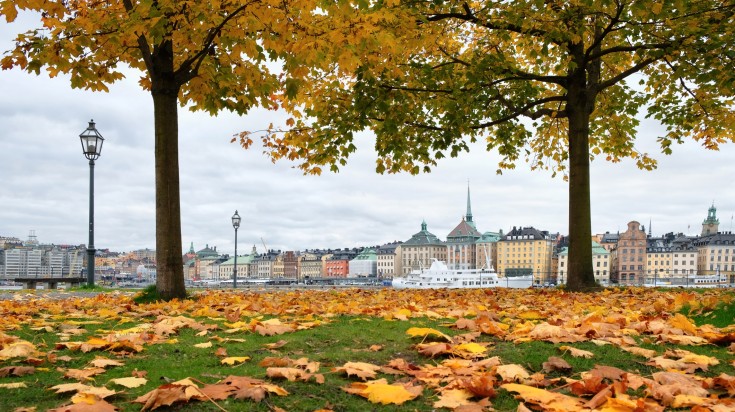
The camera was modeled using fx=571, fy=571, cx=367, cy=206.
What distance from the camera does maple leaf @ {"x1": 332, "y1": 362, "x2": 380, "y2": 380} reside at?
3146mm

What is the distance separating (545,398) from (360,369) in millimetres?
1048

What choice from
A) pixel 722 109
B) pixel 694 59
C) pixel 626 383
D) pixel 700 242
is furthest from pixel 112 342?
pixel 700 242

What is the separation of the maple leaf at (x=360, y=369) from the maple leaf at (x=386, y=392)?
248 millimetres

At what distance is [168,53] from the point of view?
877 cm

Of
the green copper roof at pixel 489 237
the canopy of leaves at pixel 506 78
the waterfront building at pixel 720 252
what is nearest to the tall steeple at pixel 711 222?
the waterfront building at pixel 720 252

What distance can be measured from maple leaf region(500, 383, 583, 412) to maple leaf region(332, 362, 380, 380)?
74cm

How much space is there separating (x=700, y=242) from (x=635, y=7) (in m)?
167

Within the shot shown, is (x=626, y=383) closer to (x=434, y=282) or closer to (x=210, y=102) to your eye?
(x=210, y=102)

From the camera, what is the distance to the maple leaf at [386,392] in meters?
2.73

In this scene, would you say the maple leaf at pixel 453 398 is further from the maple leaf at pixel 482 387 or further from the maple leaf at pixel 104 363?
the maple leaf at pixel 104 363

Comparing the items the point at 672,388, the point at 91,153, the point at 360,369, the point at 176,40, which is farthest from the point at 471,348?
the point at 91,153

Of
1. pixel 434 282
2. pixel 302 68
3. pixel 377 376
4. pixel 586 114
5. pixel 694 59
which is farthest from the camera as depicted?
pixel 434 282

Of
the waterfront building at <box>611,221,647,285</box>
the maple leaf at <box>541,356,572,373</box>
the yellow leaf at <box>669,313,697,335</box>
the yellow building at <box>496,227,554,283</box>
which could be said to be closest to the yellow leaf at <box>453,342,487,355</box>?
the maple leaf at <box>541,356,572,373</box>

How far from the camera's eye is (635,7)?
870cm
